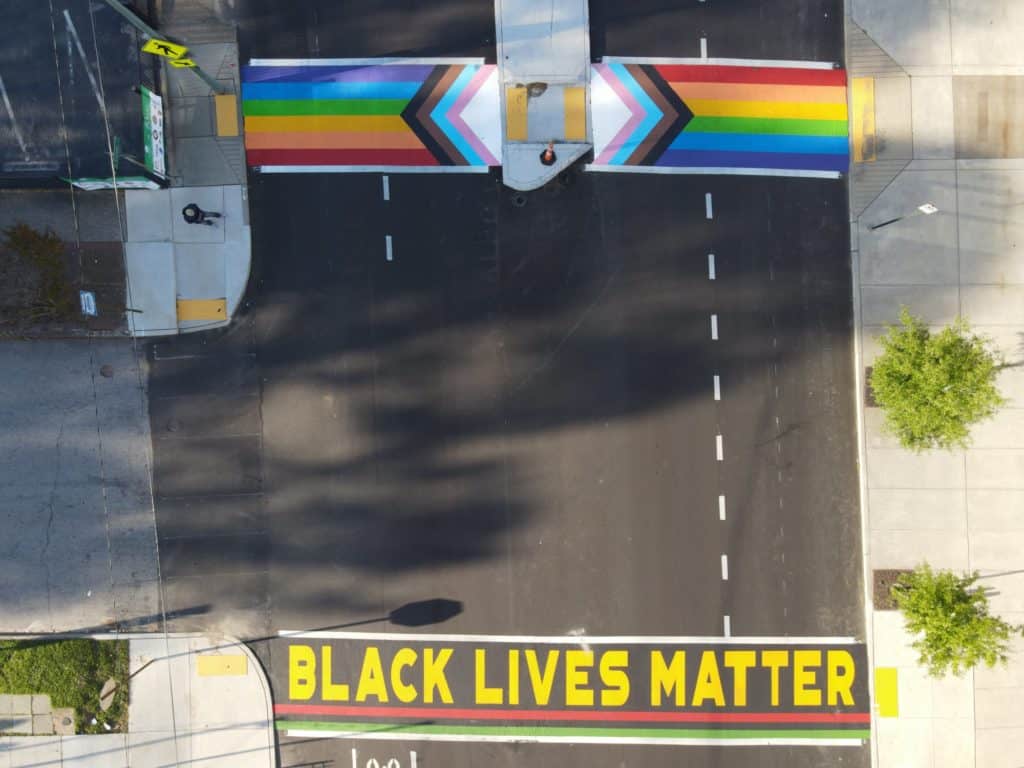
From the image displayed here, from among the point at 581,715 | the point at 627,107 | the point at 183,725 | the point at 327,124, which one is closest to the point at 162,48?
the point at 327,124

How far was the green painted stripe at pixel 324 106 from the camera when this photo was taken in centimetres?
1537

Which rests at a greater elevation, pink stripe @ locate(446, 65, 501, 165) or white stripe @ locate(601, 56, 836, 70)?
white stripe @ locate(601, 56, 836, 70)

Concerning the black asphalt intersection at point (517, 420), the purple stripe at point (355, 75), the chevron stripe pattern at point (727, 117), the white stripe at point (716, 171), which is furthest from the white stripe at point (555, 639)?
the purple stripe at point (355, 75)

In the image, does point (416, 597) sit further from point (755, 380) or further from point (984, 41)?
point (984, 41)

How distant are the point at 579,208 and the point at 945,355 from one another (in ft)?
28.3

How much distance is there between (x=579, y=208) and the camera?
608 inches

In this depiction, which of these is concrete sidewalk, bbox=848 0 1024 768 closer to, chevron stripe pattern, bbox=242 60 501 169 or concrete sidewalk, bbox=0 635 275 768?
chevron stripe pattern, bbox=242 60 501 169

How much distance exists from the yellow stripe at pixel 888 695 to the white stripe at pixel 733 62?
1494 centimetres

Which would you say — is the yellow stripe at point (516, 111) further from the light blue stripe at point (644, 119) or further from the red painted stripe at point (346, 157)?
the light blue stripe at point (644, 119)

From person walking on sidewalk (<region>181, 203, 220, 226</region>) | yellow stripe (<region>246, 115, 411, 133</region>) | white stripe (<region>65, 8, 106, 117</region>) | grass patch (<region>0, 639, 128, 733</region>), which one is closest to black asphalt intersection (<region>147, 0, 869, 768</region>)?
person walking on sidewalk (<region>181, 203, 220, 226</region>)

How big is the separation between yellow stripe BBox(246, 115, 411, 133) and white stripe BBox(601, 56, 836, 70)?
5554 millimetres

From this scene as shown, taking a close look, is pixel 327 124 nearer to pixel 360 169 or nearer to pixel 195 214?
pixel 360 169

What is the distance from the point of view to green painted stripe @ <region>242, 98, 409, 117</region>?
1537 cm

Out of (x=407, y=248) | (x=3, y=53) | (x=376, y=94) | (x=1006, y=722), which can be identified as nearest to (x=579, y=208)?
(x=407, y=248)
